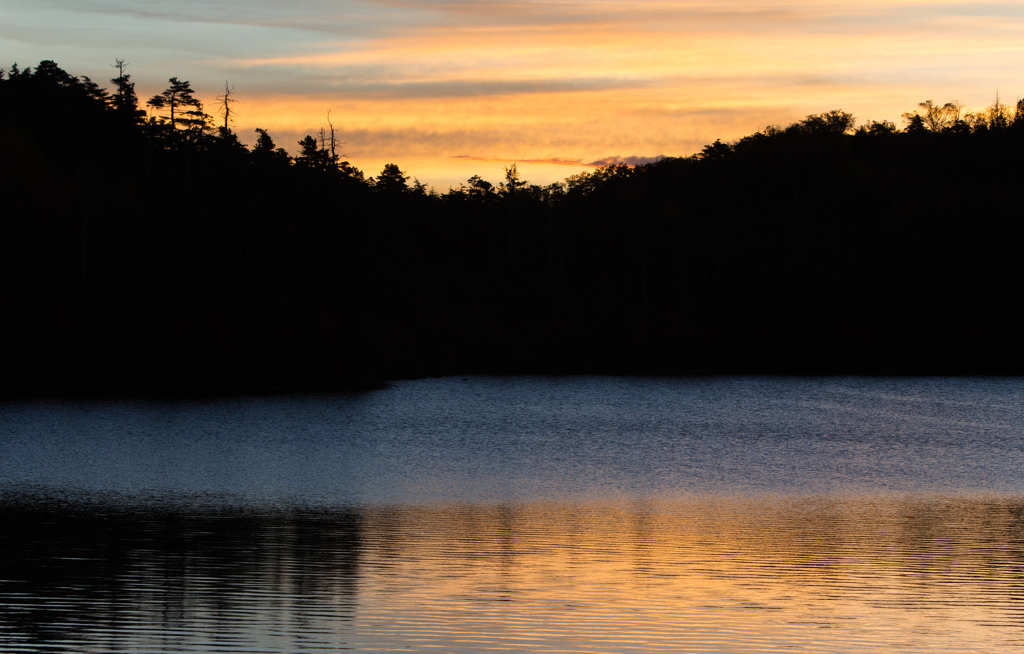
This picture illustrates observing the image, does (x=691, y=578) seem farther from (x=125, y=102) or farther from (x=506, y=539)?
(x=125, y=102)

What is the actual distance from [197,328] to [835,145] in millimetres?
116333

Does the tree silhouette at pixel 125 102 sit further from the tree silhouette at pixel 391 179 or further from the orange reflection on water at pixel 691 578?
the orange reflection on water at pixel 691 578

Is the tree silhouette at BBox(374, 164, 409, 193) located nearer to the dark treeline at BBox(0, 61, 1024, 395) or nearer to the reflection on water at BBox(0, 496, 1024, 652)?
the dark treeline at BBox(0, 61, 1024, 395)

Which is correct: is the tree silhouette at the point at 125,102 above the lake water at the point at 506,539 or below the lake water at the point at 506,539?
above

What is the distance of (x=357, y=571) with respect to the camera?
14688mm

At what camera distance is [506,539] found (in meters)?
17.6

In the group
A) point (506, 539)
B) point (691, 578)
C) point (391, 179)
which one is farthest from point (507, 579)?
point (391, 179)

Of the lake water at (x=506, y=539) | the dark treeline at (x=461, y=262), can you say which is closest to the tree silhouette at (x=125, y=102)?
the dark treeline at (x=461, y=262)

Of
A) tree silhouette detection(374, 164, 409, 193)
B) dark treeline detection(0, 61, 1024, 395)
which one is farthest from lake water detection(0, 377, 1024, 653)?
tree silhouette detection(374, 164, 409, 193)

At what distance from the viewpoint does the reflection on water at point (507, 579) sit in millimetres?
11203

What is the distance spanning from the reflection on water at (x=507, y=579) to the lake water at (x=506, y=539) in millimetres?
61

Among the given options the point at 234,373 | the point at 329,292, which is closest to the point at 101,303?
the point at 234,373

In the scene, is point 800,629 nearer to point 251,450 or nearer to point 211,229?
point 251,450

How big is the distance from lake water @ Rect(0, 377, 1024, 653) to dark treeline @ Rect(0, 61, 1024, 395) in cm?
2659
